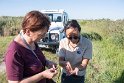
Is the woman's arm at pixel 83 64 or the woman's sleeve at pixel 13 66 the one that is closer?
the woman's sleeve at pixel 13 66

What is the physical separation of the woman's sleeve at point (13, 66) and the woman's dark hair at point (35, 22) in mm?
282

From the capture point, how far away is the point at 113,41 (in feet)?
53.1

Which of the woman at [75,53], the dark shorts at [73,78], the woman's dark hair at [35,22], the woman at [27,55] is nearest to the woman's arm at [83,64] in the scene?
the woman at [75,53]

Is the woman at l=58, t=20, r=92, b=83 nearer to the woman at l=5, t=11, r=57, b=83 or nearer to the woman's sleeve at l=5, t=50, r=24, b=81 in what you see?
the woman at l=5, t=11, r=57, b=83

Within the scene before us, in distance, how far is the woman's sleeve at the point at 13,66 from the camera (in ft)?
9.05

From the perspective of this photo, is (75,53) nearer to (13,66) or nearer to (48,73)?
(48,73)

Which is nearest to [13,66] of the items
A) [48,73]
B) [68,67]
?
[48,73]

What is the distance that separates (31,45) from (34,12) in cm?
33

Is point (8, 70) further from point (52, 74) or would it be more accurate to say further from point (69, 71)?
point (69, 71)

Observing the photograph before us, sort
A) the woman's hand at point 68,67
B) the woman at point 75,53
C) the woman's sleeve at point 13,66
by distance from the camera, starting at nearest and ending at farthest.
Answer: the woman's sleeve at point 13,66, the woman's hand at point 68,67, the woman at point 75,53

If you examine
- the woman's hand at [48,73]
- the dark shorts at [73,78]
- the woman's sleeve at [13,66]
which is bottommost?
the dark shorts at [73,78]

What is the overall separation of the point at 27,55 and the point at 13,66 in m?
0.21

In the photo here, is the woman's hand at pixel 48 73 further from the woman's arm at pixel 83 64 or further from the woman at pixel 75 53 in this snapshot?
the woman's arm at pixel 83 64

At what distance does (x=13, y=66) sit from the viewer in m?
2.76
